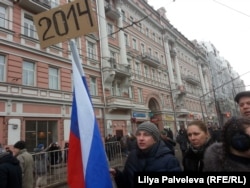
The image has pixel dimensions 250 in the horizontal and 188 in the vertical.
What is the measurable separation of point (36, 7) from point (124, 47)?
10321mm

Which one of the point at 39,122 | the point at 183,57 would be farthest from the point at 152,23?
the point at 39,122

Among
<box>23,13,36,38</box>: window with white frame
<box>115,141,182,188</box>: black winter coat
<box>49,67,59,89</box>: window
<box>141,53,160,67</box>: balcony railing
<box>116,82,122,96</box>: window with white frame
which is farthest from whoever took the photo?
<box>141,53,160,67</box>: balcony railing

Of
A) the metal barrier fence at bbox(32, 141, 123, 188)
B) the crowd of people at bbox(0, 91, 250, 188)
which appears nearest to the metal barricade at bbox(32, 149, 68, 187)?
the metal barrier fence at bbox(32, 141, 123, 188)

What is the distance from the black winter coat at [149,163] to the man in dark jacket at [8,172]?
6.83 ft

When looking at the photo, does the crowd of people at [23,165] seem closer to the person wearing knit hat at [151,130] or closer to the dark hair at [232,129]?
Answer: the person wearing knit hat at [151,130]

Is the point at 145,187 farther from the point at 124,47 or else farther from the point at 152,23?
the point at 152,23

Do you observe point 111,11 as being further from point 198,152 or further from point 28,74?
point 198,152

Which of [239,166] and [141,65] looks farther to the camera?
[141,65]

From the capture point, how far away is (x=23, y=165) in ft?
20.0

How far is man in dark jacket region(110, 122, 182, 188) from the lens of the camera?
7.88ft

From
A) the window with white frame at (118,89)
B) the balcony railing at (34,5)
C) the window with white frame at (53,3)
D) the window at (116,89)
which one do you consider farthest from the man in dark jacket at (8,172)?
the window with white frame at (118,89)

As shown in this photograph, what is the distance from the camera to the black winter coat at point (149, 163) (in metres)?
2.39

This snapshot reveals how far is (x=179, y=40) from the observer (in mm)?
41844
